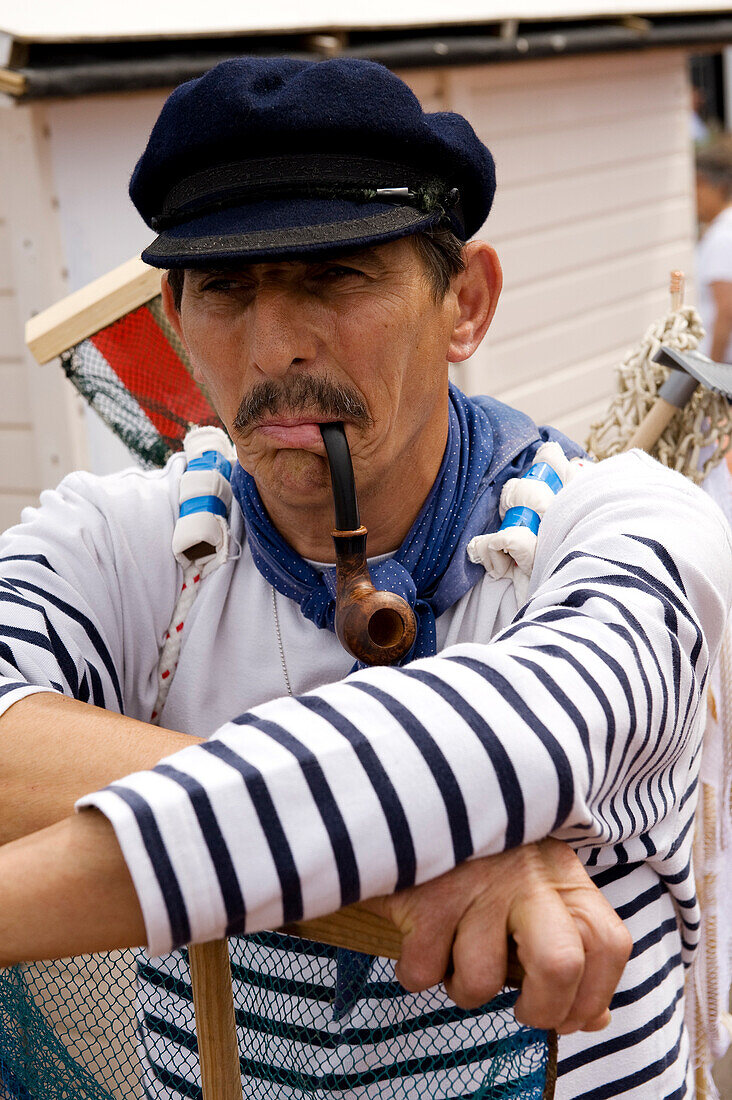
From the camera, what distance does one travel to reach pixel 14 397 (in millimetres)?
4133

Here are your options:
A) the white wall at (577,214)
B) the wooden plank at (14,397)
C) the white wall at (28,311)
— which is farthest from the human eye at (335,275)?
the white wall at (577,214)

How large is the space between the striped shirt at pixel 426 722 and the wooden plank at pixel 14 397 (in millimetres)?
2552

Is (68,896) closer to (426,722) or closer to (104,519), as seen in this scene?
(426,722)

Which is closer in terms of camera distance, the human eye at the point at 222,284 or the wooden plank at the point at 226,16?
the human eye at the point at 222,284

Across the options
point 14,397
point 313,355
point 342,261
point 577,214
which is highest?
point 342,261

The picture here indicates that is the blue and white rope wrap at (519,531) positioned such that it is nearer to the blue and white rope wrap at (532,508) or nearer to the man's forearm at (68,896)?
the blue and white rope wrap at (532,508)

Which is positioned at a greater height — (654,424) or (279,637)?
(654,424)

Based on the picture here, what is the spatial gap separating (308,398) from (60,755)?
0.52m

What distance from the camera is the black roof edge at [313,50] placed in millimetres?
3523

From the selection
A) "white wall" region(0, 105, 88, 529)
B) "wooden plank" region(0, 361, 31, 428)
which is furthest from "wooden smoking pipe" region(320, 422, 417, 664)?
"wooden plank" region(0, 361, 31, 428)

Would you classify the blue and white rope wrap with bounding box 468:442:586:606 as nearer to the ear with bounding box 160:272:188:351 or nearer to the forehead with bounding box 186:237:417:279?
the forehead with bounding box 186:237:417:279

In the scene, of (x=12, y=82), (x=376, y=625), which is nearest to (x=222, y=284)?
(x=376, y=625)

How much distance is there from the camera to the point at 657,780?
3.94 feet

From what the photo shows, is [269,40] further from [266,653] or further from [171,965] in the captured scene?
[171,965]
